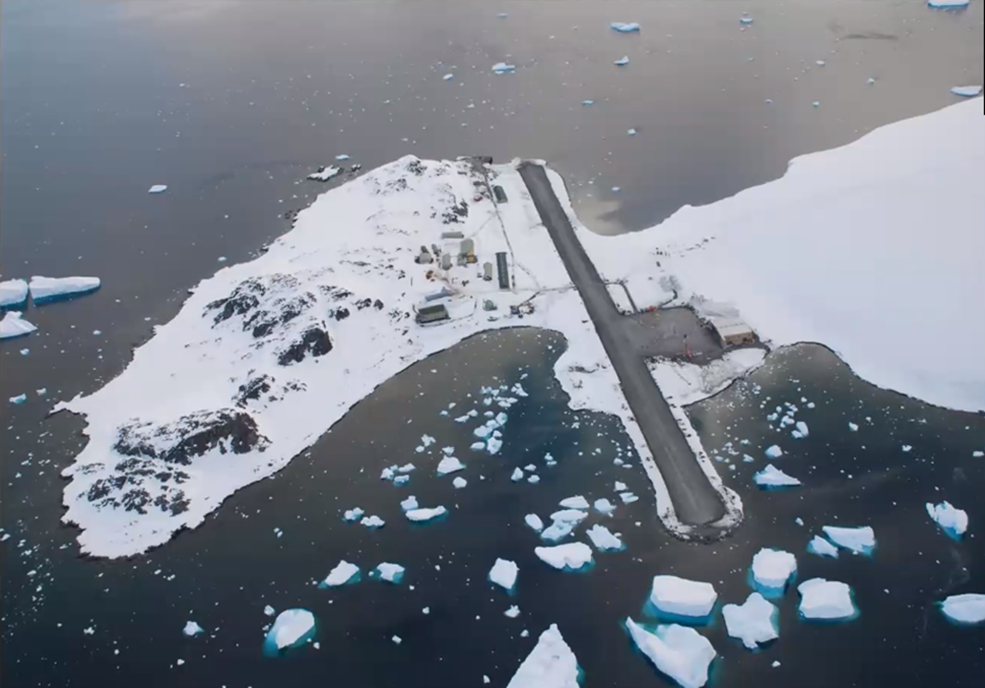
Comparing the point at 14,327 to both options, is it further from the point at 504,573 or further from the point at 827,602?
the point at 827,602

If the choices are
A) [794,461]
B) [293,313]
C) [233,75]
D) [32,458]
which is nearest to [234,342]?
[293,313]

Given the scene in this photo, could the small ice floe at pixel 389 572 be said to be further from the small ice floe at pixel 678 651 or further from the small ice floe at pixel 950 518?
the small ice floe at pixel 950 518

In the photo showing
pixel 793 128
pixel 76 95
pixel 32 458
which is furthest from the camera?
pixel 76 95

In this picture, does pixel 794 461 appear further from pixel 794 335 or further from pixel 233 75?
pixel 233 75

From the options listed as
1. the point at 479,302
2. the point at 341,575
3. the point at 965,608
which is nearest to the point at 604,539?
the point at 341,575

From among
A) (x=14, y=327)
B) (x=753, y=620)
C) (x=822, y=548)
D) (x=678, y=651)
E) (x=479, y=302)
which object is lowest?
(x=678, y=651)

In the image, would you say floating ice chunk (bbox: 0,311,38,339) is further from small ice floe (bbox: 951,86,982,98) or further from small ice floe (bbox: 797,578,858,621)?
small ice floe (bbox: 951,86,982,98)
